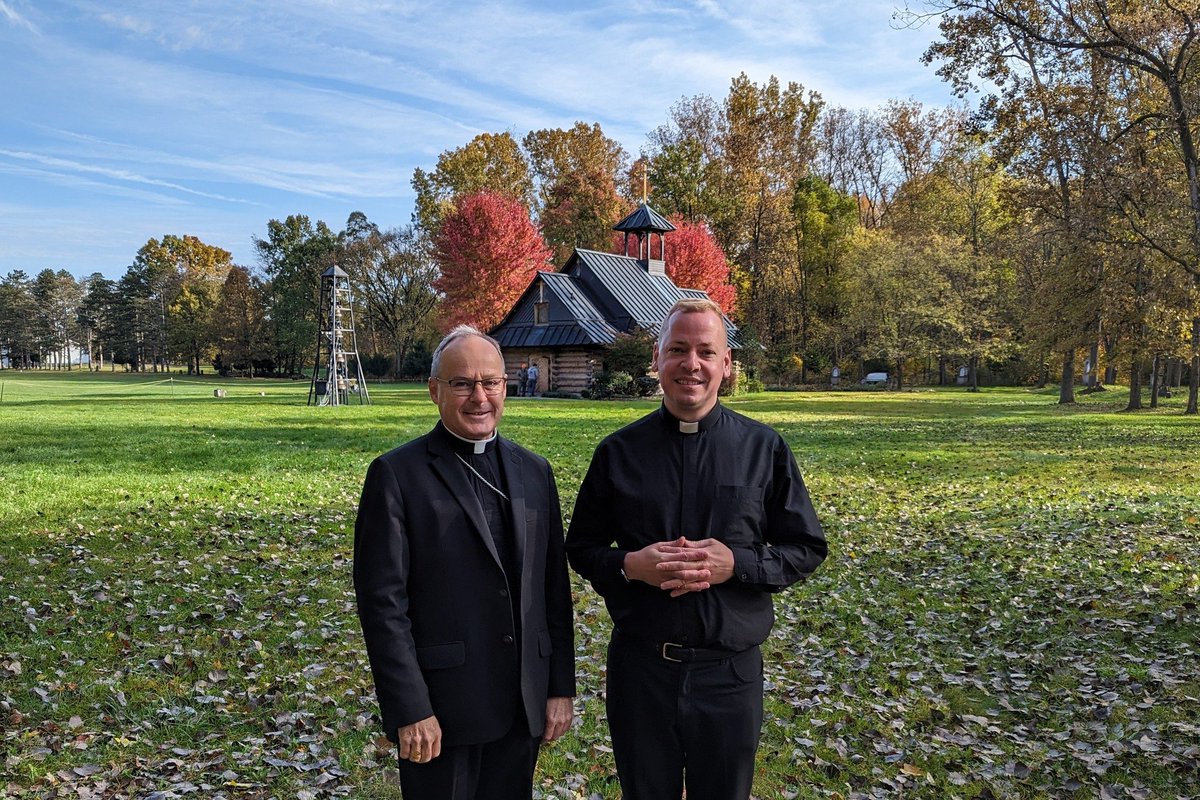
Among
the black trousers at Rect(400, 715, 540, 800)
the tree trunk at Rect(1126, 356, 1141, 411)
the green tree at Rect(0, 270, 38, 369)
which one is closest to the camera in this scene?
the black trousers at Rect(400, 715, 540, 800)

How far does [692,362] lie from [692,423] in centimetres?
24

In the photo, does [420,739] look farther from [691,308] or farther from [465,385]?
[691,308]

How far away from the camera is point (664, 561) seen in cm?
264

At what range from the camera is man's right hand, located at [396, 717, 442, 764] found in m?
2.57

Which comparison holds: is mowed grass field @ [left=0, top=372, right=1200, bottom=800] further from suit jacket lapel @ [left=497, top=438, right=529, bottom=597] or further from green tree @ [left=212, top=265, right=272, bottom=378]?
green tree @ [left=212, top=265, right=272, bottom=378]

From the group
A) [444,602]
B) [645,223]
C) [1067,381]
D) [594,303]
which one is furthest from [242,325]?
[444,602]

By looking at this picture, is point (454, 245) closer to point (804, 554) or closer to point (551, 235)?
point (551, 235)

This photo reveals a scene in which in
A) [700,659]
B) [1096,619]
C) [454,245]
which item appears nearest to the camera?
[700,659]

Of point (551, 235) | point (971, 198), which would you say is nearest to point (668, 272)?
point (551, 235)

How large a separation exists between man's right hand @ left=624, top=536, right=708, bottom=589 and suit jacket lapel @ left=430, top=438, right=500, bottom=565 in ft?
1.67

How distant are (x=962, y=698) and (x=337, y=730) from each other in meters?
4.31

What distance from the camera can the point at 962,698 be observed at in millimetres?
5590

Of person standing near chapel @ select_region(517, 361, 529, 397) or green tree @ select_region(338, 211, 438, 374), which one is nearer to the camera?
person standing near chapel @ select_region(517, 361, 529, 397)

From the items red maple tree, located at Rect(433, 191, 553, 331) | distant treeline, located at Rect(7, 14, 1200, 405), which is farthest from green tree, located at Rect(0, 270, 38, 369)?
red maple tree, located at Rect(433, 191, 553, 331)
